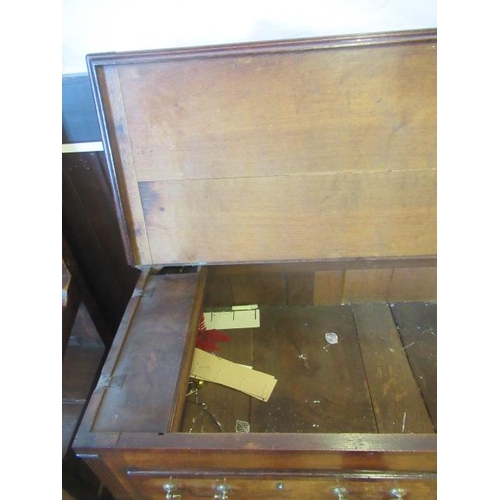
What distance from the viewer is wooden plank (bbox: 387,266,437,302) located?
3.31 feet

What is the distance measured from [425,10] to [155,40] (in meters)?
0.54

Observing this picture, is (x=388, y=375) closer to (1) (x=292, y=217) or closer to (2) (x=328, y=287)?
(2) (x=328, y=287)

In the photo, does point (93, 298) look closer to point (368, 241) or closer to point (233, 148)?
point (233, 148)

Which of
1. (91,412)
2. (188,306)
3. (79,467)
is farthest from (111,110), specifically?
(79,467)

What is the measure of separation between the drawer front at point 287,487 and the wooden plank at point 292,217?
45 centimetres

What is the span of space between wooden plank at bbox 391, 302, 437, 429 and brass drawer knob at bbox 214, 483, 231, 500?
45cm

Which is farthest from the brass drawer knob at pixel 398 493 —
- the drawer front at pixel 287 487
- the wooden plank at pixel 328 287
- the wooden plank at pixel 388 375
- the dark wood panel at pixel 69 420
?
the dark wood panel at pixel 69 420

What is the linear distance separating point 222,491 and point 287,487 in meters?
0.12

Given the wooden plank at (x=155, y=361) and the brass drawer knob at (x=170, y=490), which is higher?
the wooden plank at (x=155, y=361)

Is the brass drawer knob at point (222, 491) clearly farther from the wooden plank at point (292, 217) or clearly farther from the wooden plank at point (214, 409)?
the wooden plank at point (292, 217)

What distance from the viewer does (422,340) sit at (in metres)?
0.97

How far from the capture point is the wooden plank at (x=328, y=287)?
40.4 inches

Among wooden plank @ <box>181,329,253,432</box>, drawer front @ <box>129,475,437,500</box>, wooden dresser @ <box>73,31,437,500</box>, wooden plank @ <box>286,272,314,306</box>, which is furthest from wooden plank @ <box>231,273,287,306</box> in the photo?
drawer front @ <box>129,475,437,500</box>

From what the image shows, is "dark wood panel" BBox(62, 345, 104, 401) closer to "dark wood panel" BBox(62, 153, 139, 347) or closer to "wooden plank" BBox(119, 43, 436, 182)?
"dark wood panel" BBox(62, 153, 139, 347)
